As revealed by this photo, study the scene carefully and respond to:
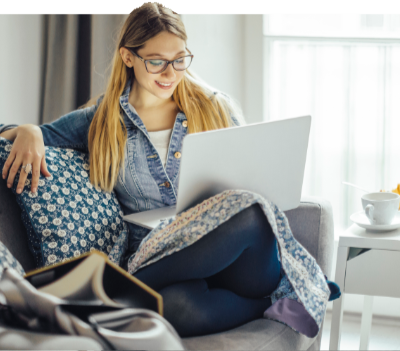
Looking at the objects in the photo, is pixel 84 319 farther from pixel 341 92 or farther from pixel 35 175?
pixel 341 92

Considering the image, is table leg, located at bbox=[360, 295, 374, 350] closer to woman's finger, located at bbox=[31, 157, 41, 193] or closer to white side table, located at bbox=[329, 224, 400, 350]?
white side table, located at bbox=[329, 224, 400, 350]

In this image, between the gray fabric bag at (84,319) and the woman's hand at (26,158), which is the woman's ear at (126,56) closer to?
the woman's hand at (26,158)

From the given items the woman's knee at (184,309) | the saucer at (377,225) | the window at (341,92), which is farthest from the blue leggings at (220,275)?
the window at (341,92)

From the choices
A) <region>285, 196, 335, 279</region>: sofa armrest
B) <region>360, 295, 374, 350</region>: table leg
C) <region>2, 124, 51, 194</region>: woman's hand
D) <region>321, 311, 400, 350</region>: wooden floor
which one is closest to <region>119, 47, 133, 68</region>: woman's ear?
<region>2, 124, 51, 194</region>: woman's hand

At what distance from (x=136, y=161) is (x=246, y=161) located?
0.44m

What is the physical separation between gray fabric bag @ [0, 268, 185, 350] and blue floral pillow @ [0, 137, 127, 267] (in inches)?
18.1

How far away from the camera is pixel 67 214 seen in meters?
1.30

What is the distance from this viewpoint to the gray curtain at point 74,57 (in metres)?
2.03

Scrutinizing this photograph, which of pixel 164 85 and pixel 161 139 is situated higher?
pixel 164 85

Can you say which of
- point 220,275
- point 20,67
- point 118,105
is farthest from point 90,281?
point 20,67

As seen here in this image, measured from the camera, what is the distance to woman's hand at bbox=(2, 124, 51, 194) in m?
1.27
